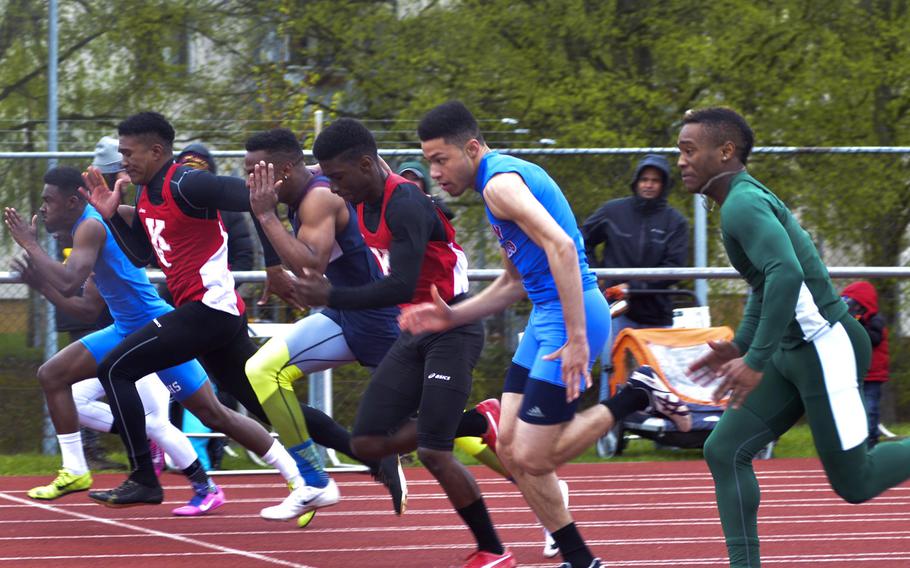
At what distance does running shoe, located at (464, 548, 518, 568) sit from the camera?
6152 mm

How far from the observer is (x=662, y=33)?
58.5 feet

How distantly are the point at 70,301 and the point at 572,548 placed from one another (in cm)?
392

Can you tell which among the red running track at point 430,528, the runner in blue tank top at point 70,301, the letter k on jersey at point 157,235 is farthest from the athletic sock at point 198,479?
the letter k on jersey at point 157,235

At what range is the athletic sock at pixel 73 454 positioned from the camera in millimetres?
8023

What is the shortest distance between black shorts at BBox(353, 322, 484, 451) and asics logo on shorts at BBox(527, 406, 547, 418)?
Result: 0.58 metres

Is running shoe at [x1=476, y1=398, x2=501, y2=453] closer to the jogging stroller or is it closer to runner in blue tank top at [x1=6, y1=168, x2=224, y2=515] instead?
A: runner in blue tank top at [x1=6, y1=168, x2=224, y2=515]

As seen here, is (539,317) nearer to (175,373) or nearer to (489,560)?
(489,560)

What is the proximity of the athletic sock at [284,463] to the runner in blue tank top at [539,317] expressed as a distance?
2186mm

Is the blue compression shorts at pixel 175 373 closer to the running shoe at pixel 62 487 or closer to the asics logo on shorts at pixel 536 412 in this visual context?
the running shoe at pixel 62 487

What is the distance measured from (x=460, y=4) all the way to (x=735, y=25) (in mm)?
3556

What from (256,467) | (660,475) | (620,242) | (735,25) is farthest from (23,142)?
(735,25)

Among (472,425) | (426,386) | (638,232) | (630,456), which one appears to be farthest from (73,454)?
(630,456)

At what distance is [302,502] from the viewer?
24.6 feet

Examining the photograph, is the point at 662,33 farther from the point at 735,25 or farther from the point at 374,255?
the point at 374,255
